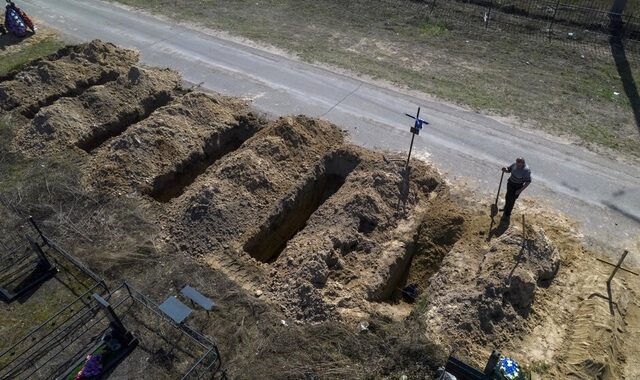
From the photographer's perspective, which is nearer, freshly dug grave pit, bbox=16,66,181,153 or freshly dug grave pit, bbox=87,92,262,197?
freshly dug grave pit, bbox=87,92,262,197

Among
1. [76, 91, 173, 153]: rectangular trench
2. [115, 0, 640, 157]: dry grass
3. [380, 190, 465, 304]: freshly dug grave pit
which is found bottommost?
[380, 190, 465, 304]: freshly dug grave pit

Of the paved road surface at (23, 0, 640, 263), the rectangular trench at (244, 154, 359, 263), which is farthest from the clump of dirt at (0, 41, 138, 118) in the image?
the rectangular trench at (244, 154, 359, 263)

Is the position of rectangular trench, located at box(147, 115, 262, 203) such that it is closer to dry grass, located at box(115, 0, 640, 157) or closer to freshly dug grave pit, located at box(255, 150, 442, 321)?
freshly dug grave pit, located at box(255, 150, 442, 321)

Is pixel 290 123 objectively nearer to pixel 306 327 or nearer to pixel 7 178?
pixel 306 327

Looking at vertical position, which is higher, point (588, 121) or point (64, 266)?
point (588, 121)

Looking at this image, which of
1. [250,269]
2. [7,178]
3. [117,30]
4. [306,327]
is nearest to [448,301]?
[306,327]
